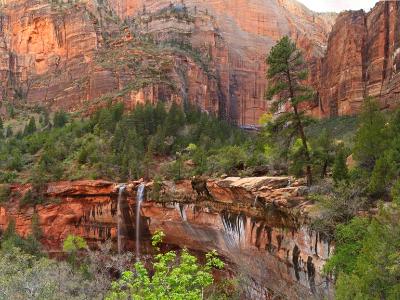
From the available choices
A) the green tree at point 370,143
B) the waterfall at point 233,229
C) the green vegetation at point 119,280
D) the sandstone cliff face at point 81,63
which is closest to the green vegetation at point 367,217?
the green tree at point 370,143

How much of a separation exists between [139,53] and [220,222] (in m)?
65.4

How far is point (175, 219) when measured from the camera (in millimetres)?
41094

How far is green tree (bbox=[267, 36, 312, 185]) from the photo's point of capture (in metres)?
24.6

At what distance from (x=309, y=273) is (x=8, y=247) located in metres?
21.9

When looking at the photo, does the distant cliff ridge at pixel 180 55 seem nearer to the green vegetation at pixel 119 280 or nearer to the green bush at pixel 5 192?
the green bush at pixel 5 192

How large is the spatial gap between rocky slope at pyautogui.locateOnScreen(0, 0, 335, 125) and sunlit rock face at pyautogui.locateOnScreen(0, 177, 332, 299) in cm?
3737

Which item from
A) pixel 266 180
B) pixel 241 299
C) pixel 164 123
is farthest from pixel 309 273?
pixel 164 123

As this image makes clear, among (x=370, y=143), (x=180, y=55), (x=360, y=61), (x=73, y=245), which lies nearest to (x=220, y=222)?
(x=73, y=245)

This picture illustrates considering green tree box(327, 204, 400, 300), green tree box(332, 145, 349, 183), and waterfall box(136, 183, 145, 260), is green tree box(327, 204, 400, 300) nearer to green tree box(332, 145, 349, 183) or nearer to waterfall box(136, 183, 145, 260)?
green tree box(332, 145, 349, 183)

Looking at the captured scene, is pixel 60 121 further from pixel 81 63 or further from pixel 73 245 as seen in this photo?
pixel 73 245

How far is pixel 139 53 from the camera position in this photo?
9419 cm

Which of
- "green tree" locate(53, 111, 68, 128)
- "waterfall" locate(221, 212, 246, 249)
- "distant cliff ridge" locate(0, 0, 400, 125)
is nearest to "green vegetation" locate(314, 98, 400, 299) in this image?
"waterfall" locate(221, 212, 246, 249)

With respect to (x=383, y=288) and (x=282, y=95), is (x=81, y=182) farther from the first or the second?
(x=383, y=288)

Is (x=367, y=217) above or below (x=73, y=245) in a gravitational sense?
above
